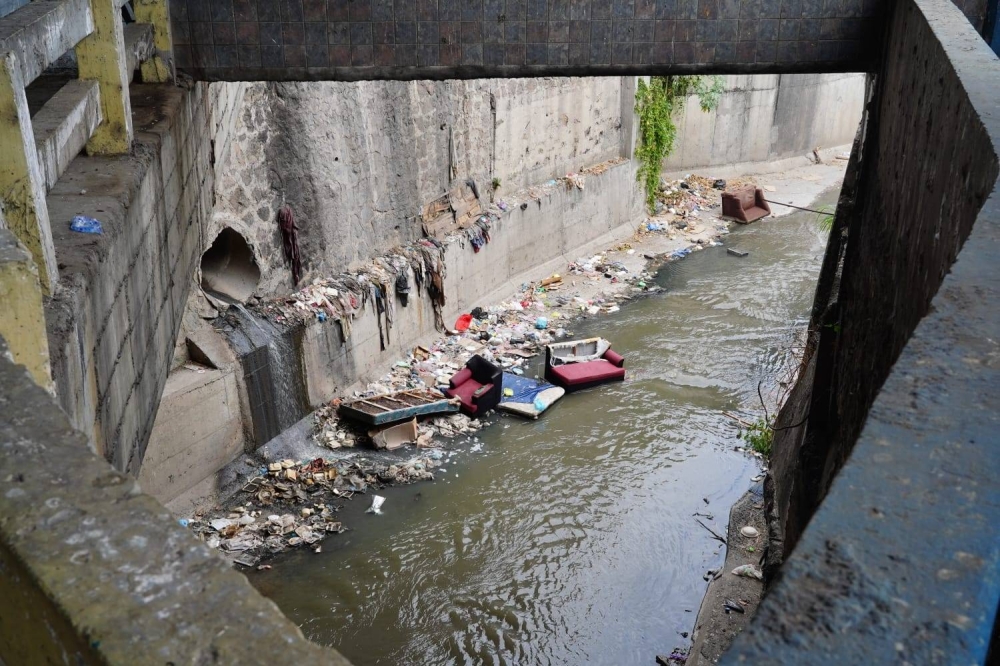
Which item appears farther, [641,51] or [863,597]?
[641,51]

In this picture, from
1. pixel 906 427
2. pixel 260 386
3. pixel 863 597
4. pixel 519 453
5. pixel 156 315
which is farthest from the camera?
pixel 519 453

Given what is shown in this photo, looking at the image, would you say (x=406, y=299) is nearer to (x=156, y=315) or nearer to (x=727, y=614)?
(x=727, y=614)

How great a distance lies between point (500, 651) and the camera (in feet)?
22.4

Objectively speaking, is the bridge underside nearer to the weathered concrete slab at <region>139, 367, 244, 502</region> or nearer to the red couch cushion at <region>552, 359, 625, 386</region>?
the weathered concrete slab at <region>139, 367, 244, 502</region>

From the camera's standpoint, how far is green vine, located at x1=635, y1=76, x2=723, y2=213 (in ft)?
52.2

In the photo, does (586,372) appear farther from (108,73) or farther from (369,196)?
(108,73)

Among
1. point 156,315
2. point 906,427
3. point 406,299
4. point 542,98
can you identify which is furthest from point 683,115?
point 906,427

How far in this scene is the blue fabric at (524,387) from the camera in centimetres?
1040

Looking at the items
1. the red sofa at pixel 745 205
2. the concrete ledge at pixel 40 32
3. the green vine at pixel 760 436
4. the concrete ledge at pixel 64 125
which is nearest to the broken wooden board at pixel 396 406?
the green vine at pixel 760 436

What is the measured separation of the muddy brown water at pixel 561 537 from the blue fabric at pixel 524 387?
272mm

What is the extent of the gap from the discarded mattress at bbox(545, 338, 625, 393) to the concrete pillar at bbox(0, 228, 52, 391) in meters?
8.69

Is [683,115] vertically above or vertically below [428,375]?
above

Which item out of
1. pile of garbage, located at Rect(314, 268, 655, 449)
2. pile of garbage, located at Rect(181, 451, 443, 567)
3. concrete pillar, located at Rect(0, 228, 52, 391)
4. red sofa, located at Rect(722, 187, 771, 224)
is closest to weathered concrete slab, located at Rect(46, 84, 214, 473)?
concrete pillar, located at Rect(0, 228, 52, 391)

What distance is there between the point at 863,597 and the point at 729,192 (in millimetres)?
17107
